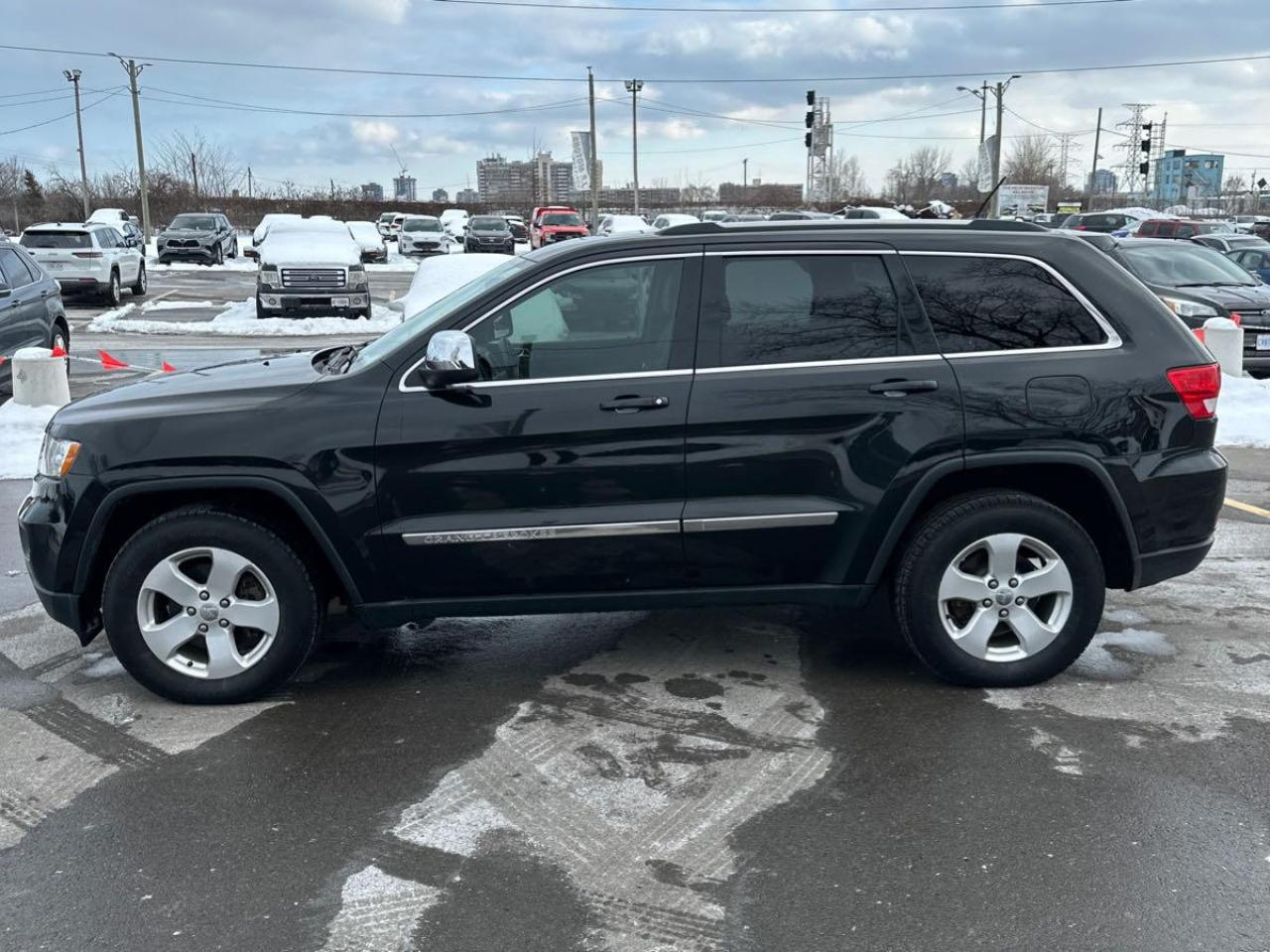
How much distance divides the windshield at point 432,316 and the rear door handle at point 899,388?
1437mm

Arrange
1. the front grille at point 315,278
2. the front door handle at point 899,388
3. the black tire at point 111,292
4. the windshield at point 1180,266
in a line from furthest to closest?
the black tire at point 111,292
the front grille at point 315,278
the windshield at point 1180,266
the front door handle at point 899,388

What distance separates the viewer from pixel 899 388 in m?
4.59

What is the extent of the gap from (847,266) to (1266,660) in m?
2.50

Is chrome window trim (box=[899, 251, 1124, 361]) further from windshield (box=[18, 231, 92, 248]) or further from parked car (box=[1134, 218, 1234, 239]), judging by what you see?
parked car (box=[1134, 218, 1234, 239])

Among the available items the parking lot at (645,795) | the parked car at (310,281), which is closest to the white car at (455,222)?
the parked car at (310,281)

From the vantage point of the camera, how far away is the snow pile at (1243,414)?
10391 mm

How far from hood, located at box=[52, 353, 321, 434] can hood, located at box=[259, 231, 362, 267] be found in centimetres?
1635

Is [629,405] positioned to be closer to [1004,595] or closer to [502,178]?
[1004,595]

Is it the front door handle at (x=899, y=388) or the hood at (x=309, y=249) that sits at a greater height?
the hood at (x=309, y=249)

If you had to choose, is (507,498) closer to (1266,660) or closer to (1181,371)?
(1181,371)

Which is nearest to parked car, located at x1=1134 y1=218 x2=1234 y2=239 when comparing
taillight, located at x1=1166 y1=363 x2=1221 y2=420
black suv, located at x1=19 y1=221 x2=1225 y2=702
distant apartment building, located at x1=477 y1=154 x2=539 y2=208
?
taillight, located at x1=1166 y1=363 x2=1221 y2=420

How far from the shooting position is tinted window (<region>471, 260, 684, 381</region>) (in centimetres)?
458

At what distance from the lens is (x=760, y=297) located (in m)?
4.69

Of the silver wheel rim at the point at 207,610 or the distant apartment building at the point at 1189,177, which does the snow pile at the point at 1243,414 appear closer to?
the silver wheel rim at the point at 207,610
